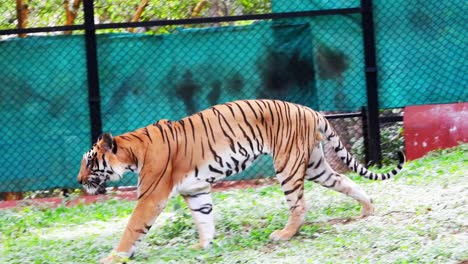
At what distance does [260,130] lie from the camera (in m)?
7.46

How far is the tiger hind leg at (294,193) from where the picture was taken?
7270 millimetres

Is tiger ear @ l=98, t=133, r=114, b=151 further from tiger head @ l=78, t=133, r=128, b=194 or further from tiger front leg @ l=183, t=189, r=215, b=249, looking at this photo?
tiger front leg @ l=183, t=189, r=215, b=249

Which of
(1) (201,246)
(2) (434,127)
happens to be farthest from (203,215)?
(2) (434,127)

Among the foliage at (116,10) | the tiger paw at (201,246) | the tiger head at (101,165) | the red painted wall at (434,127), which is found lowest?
the tiger paw at (201,246)

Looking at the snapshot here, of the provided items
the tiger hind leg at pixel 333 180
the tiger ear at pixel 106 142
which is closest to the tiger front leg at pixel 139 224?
the tiger ear at pixel 106 142

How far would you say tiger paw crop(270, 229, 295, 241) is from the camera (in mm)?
7199

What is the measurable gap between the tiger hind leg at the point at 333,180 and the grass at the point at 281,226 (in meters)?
0.12

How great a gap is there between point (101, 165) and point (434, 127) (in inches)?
165

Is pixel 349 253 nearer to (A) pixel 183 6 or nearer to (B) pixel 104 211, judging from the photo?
(B) pixel 104 211

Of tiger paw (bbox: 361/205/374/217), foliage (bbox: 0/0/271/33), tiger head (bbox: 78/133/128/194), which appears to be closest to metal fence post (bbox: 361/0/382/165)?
foliage (bbox: 0/0/271/33)

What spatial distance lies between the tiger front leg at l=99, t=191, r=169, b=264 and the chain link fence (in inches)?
132

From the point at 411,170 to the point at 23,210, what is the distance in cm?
385

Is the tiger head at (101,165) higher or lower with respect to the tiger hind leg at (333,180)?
higher

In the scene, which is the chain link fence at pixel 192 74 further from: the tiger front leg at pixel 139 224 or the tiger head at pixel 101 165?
the tiger front leg at pixel 139 224
